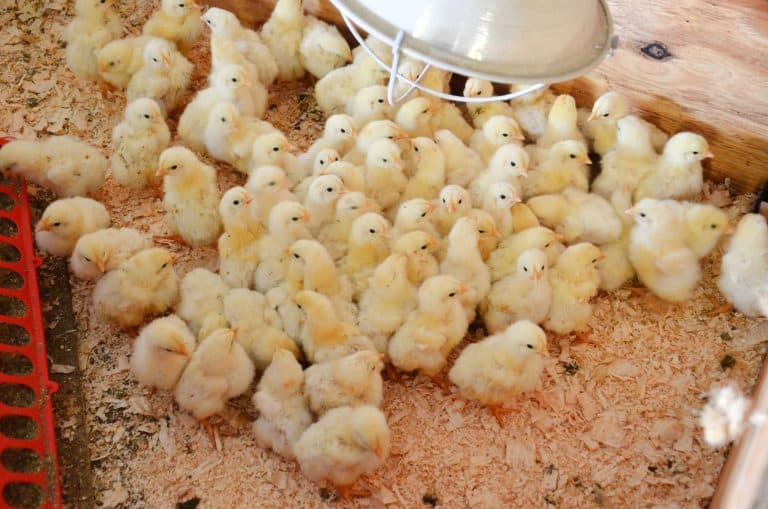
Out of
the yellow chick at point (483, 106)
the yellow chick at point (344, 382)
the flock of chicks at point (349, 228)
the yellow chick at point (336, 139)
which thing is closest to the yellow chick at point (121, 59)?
the flock of chicks at point (349, 228)

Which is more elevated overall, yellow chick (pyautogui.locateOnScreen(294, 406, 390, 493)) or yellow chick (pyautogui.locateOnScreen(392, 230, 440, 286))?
yellow chick (pyautogui.locateOnScreen(392, 230, 440, 286))

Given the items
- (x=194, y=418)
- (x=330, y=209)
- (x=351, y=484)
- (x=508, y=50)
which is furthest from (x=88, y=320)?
(x=508, y=50)

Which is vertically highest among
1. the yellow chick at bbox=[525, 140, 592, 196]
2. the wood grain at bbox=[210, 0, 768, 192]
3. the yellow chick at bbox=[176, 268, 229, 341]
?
the wood grain at bbox=[210, 0, 768, 192]

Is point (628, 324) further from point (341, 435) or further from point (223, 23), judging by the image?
point (223, 23)

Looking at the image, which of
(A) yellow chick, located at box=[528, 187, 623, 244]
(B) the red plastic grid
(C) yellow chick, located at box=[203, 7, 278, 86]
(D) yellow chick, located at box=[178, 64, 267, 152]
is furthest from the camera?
(C) yellow chick, located at box=[203, 7, 278, 86]

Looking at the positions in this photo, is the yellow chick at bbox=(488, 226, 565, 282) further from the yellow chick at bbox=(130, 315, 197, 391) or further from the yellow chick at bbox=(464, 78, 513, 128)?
the yellow chick at bbox=(130, 315, 197, 391)

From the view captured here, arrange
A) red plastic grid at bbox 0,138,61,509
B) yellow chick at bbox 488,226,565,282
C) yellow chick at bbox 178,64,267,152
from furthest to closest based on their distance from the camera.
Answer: yellow chick at bbox 178,64,267,152 < yellow chick at bbox 488,226,565,282 < red plastic grid at bbox 0,138,61,509

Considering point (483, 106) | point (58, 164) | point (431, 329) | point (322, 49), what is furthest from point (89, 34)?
point (431, 329)

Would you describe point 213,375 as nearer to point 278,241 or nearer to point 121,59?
point 278,241

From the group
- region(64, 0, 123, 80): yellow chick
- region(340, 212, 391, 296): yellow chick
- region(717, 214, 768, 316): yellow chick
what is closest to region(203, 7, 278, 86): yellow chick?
region(64, 0, 123, 80): yellow chick
